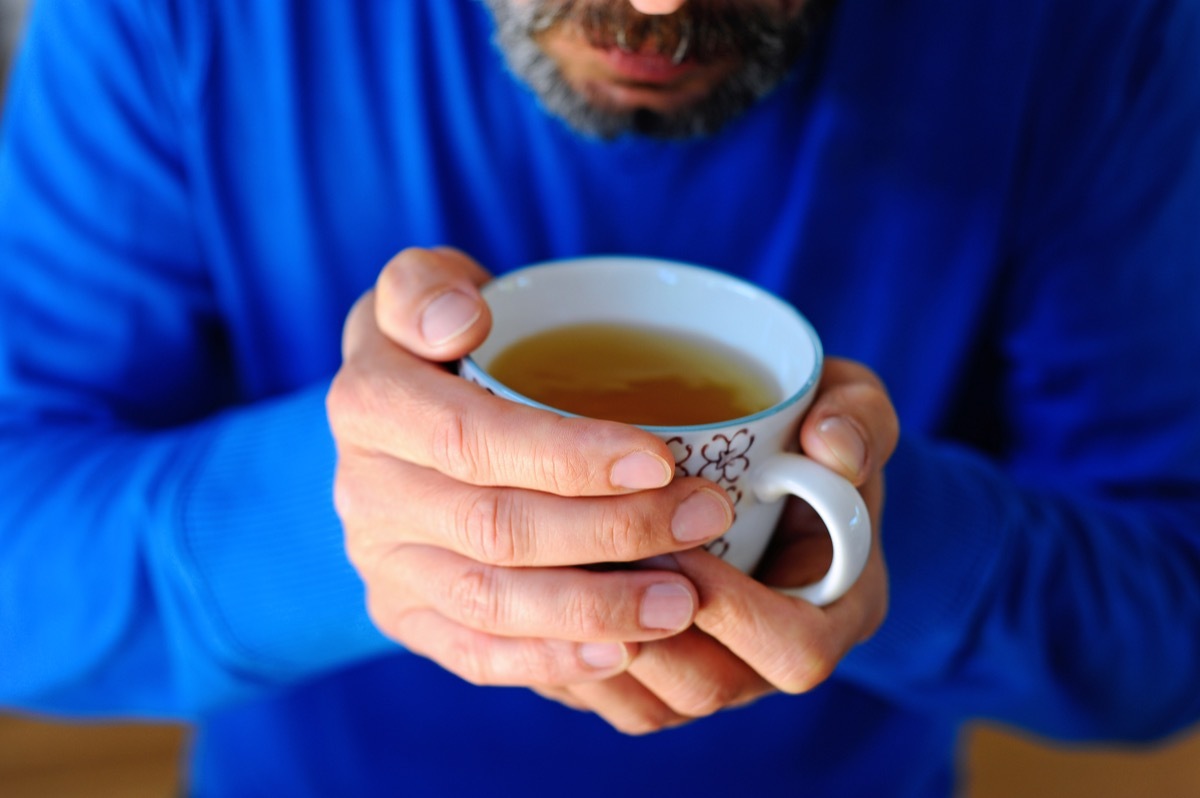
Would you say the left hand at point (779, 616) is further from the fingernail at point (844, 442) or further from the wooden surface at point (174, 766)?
the wooden surface at point (174, 766)

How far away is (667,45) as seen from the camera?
0.59m

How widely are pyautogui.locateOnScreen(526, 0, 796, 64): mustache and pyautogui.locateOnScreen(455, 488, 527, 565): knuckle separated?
0.90 ft

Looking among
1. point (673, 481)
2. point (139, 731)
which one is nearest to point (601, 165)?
point (673, 481)

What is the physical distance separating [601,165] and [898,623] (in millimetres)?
379

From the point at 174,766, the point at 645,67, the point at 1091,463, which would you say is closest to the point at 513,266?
the point at 645,67

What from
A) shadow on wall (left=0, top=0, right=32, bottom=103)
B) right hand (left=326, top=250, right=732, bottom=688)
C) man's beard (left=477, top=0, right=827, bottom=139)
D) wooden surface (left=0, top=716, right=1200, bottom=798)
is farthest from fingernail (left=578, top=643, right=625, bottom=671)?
shadow on wall (left=0, top=0, right=32, bottom=103)

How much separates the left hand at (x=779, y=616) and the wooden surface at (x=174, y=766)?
126cm

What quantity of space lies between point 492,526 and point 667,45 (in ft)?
0.98

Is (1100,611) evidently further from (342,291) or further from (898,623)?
(342,291)

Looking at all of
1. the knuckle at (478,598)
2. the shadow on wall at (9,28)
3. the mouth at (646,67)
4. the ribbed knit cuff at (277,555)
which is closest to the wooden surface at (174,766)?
the ribbed knit cuff at (277,555)

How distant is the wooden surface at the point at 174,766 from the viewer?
61.7 inches

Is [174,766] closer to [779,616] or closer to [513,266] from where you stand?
[513,266]

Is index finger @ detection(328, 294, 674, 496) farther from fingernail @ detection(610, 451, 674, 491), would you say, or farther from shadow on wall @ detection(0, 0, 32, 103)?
shadow on wall @ detection(0, 0, 32, 103)

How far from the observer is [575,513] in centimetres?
46
